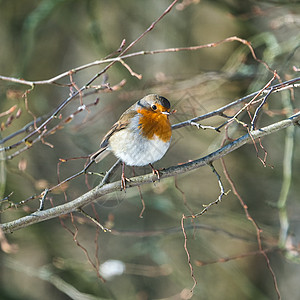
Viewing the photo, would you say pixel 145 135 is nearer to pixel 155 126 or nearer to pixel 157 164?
pixel 155 126

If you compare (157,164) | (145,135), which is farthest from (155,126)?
(157,164)

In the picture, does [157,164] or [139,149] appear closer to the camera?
[139,149]

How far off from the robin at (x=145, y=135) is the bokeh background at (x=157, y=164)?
4.04 ft

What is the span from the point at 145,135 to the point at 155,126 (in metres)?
0.07

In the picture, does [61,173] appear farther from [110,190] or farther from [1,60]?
[110,190]

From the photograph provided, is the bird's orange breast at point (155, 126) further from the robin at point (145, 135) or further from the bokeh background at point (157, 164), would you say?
the bokeh background at point (157, 164)

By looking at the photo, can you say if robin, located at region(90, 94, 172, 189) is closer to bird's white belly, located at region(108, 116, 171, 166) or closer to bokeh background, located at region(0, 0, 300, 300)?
bird's white belly, located at region(108, 116, 171, 166)

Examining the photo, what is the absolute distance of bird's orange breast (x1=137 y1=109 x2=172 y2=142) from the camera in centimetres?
225

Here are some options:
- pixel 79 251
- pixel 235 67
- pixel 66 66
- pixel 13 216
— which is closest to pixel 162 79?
pixel 235 67

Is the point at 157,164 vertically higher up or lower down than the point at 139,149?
lower down

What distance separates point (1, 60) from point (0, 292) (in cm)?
239

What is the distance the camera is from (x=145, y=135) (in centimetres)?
227

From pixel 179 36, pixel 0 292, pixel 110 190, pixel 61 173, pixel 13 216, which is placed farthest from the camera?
pixel 61 173

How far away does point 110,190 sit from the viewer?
6.22 feet
